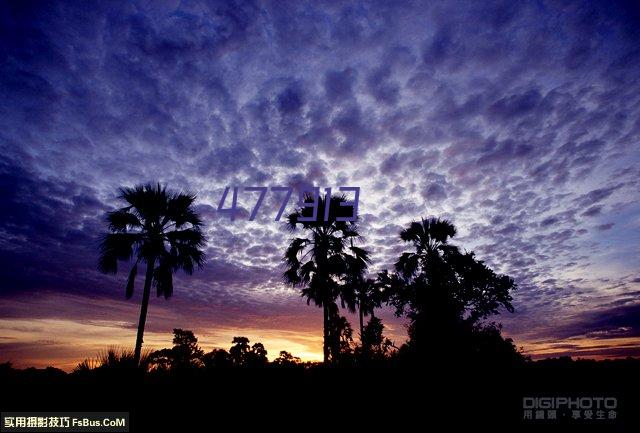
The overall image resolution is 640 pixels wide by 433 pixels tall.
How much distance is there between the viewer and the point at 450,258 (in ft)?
72.0

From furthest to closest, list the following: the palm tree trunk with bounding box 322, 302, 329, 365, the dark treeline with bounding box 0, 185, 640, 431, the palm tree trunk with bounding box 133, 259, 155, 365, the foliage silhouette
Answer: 1. the foliage silhouette
2. the palm tree trunk with bounding box 322, 302, 329, 365
3. the palm tree trunk with bounding box 133, 259, 155, 365
4. the dark treeline with bounding box 0, 185, 640, 431

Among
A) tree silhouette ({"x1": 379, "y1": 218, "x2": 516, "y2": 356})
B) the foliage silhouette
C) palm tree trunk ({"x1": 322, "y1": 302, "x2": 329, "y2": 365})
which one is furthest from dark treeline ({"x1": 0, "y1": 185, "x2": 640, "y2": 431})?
the foliage silhouette

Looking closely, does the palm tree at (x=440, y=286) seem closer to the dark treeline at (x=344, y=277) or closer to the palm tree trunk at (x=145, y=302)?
the dark treeline at (x=344, y=277)

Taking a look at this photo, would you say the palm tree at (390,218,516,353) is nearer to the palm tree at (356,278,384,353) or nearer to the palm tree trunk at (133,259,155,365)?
the palm tree at (356,278,384,353)

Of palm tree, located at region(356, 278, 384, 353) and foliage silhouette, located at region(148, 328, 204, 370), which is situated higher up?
palm tree, located at region(356, 278, 384, 353)

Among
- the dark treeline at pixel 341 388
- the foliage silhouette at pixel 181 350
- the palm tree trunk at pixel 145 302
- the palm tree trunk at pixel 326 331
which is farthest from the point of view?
the foliage silhouette at pixel 181 350

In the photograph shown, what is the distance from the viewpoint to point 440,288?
1268 cm

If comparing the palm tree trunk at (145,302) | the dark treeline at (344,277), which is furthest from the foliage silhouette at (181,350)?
the palm tree trunk at (145,302)

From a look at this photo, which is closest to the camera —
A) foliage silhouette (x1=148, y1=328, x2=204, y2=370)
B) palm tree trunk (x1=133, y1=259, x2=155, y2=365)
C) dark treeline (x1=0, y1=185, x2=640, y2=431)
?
dark treeline (x1=0, y1=185, x2=640, y2=431)

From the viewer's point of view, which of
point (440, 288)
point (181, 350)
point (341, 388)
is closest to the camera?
point (341, 388)

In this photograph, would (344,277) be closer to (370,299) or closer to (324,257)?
(324,257)

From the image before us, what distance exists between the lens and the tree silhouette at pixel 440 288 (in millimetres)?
10875

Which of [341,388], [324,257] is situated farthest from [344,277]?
[341,388]

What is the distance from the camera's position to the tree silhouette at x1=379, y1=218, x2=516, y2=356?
1088 centimetres
